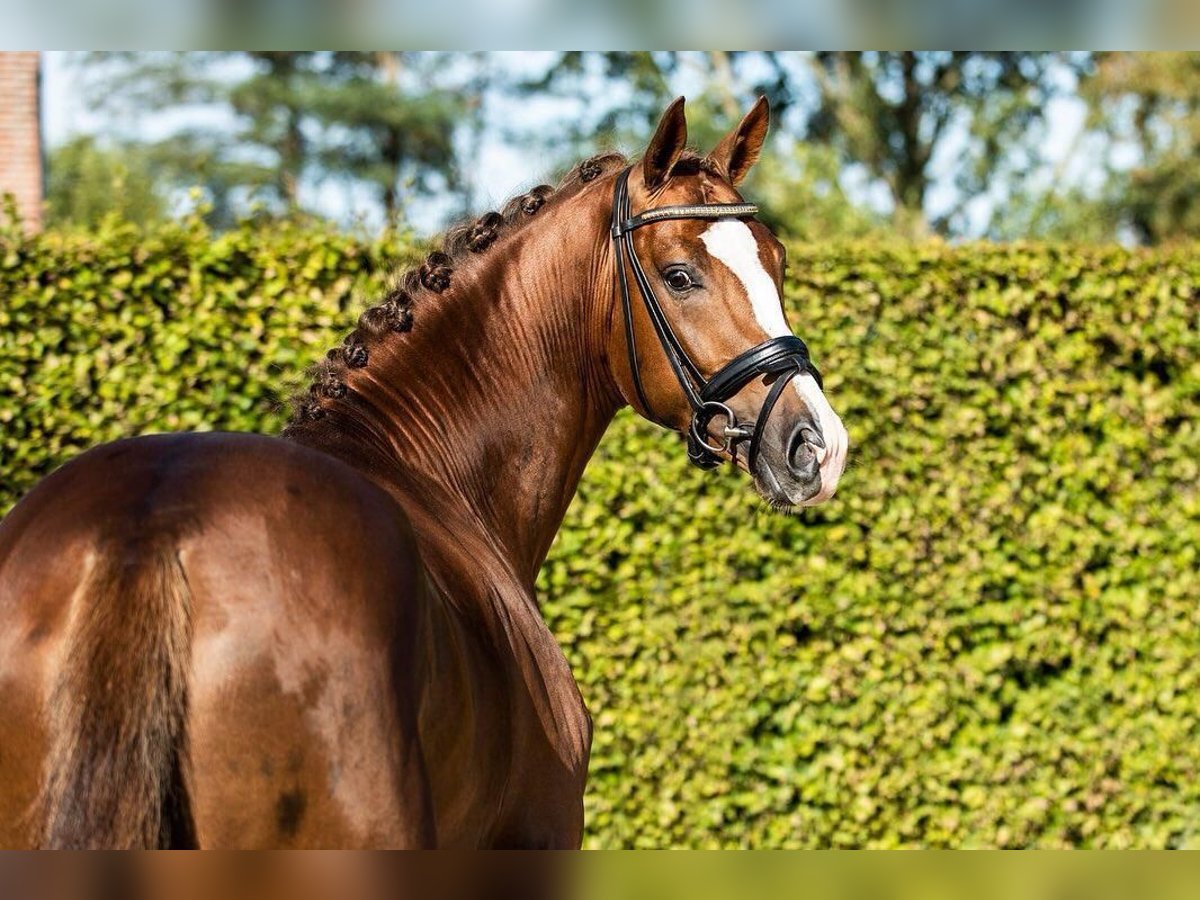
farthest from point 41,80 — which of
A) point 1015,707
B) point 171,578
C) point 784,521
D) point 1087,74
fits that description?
point 1087,74

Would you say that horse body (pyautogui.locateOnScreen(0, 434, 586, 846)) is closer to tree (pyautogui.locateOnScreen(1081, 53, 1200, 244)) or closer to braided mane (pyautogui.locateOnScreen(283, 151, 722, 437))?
braided mane (pyautogui.locateOnScreen(283, 151, 722, 437))

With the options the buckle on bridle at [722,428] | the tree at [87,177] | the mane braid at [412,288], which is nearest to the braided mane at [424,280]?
the mane braid at [412,288]

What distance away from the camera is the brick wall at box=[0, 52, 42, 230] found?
11.5 meters

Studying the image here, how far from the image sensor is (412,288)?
313cm

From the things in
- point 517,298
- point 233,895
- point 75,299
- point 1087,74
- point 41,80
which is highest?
point 1087,74

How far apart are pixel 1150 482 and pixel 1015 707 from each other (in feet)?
4.34

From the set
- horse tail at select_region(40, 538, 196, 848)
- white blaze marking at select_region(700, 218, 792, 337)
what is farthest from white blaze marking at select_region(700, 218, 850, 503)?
horse tail at select_region(40, 538, 196, 848)

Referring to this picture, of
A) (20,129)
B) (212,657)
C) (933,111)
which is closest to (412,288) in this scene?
(212,657)

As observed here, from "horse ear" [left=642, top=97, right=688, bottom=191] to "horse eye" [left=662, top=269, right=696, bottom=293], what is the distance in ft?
0.80

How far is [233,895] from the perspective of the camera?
5.26 feet

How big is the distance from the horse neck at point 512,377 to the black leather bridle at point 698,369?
81mm

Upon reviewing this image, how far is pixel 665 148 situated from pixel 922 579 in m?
3.71
